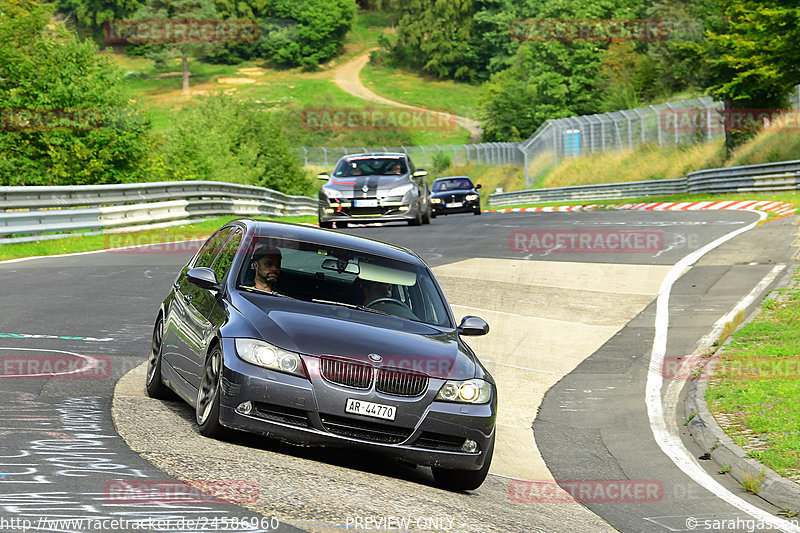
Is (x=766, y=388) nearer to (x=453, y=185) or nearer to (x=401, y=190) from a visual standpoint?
(x=401, y=190)

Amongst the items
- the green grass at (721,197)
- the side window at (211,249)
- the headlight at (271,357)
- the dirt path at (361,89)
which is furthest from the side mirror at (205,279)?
the dirt path at (361,89)

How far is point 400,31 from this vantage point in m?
159

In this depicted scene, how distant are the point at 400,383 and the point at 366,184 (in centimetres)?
1849

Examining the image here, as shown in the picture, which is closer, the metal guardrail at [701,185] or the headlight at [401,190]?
the headlight at [401,190]

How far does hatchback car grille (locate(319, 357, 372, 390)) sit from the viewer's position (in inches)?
270

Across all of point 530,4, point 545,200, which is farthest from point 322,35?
point 545,200

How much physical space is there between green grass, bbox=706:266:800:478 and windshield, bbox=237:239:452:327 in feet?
9.27

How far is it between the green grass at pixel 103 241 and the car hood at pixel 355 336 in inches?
534

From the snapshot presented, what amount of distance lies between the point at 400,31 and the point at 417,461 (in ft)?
513

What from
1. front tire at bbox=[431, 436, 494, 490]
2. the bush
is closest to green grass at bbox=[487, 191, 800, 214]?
the bush

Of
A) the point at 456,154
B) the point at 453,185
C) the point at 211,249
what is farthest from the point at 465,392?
the point at 456,154

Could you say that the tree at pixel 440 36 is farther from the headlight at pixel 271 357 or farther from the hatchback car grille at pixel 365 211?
the headlight at pixel 271 357

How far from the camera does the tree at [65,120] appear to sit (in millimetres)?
35906

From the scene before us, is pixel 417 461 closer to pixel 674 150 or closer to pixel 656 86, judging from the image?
pixel 674 150
